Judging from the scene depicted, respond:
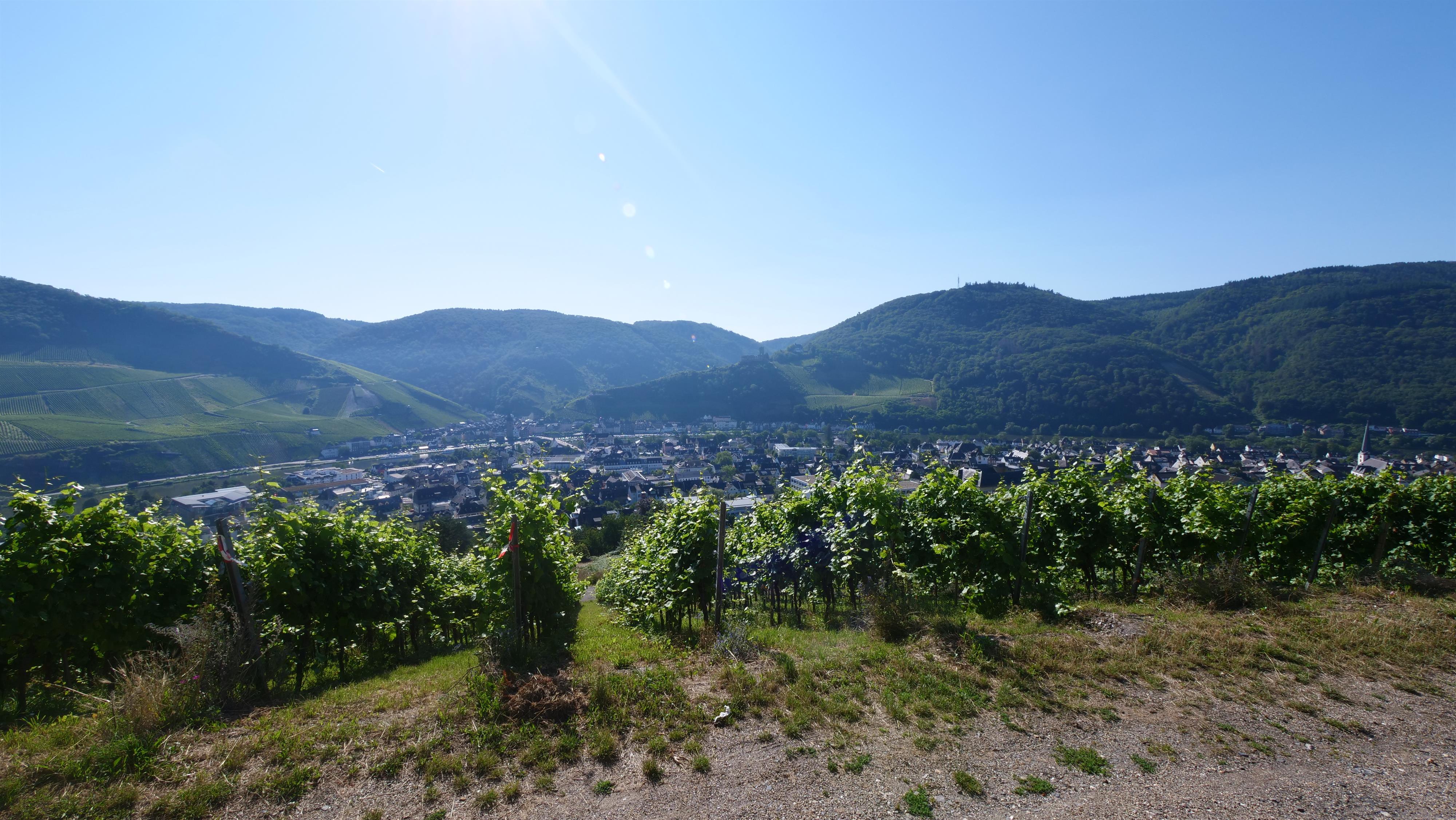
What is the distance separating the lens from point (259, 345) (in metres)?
136

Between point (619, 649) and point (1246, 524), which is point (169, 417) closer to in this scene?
point (619, 649)

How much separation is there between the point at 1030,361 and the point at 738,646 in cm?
13215

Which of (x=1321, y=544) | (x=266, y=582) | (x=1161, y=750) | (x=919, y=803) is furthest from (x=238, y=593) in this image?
(x=1321, y=544)

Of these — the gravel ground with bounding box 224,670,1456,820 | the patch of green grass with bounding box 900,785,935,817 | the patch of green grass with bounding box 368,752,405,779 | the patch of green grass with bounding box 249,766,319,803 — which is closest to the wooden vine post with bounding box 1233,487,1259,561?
the gravel ground with bounding box 224,670,1456,820

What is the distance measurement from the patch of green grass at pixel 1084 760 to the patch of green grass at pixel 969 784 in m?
0.83

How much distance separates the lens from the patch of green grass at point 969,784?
158 inches

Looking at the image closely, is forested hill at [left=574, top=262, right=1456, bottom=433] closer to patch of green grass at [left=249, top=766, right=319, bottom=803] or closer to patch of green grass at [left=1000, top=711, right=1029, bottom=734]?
patch of green grass at [left=1000, top=711, right=1029, bottom=734]

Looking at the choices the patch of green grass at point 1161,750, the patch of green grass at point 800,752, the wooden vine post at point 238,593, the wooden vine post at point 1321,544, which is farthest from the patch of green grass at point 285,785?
the wooden vine post at point 1321,544

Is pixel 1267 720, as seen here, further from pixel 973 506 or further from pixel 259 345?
pixel 259 345

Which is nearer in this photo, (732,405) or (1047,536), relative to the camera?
(1047,536)

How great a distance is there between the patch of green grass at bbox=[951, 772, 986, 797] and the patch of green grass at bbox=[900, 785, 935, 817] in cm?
27

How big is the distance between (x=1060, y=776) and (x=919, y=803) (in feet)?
4.14

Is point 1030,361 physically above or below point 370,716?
above

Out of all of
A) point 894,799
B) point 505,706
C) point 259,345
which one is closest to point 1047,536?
point 894,799
